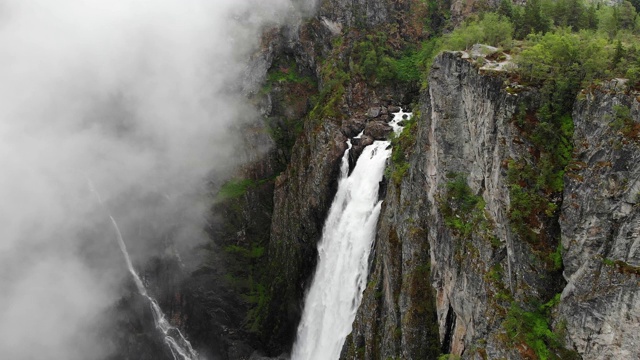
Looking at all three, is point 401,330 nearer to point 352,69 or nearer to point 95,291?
point 352,69

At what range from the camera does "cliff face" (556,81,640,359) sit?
1625cm

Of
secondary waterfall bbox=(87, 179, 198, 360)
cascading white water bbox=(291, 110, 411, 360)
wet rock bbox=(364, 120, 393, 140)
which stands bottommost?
secondary waterfall bbox=(87, 179, 198, 360)

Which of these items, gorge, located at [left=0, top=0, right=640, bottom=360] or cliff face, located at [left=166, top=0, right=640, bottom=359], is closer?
cliff face, located at [left=166, top=0, right=640, bottom=359]

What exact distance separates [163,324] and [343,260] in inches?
1271

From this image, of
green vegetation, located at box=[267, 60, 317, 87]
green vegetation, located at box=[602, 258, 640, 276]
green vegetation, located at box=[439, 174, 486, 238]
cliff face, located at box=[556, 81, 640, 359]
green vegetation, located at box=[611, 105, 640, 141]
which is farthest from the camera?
green vegetation, located at box=[267, 60, 317, 87]

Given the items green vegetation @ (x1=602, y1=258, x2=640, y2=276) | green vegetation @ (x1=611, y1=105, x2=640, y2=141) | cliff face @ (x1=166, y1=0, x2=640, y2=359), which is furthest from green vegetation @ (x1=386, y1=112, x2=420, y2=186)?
green vegetation @ (x1=602, y1=258, x2=640, y2=276)

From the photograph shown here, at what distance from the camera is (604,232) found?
17344 mm

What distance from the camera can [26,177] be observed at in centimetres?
6600

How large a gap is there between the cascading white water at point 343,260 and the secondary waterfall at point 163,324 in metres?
18.3

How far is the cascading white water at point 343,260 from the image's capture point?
135 feet

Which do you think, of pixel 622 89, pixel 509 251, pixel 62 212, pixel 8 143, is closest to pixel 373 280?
pixel 509 251

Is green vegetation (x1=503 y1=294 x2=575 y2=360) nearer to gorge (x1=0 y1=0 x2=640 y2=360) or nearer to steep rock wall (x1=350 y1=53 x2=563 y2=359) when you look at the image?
gorge (x1=0 y1=0 x2=640 y2=360)

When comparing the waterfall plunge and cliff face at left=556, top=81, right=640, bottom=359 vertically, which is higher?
cliff face at left=556, top=81, right=640, bottom=359

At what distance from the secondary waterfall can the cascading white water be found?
18.3 m
